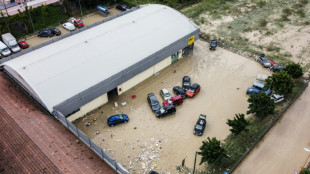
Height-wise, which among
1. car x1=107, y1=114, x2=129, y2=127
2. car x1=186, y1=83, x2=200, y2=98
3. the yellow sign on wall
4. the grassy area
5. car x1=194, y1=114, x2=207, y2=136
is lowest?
the grassy area

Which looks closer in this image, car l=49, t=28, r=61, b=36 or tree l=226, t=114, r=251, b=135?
tree l=226, t=114, r=251, b=135

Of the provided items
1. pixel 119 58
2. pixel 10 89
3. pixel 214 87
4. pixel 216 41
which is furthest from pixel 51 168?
pixel 216 41

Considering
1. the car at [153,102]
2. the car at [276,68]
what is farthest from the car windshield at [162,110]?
the car at [276,68]

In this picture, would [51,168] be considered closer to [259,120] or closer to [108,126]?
[108,126]

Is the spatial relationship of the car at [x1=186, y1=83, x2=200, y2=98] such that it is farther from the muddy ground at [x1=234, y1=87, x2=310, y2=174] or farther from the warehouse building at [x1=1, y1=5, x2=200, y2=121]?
the muddy ground at [x1=234, y1=87, x2=310, y2=174]

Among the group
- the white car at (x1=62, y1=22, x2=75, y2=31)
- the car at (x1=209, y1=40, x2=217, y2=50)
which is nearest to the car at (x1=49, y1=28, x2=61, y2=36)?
the white car at (x1=62, y1=22, x2=75, y2=31)

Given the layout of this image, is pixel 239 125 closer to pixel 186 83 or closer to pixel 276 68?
pixel 186 83
